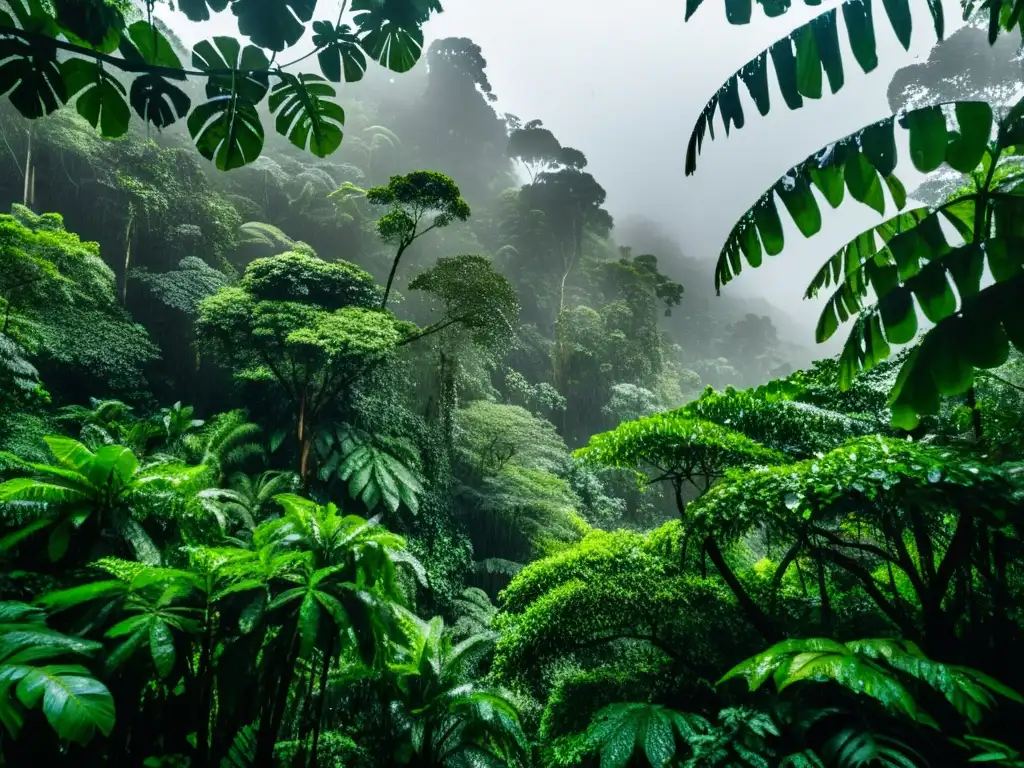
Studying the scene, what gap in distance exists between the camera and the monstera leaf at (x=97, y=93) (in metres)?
1.94

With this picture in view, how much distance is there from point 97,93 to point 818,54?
8.88ft

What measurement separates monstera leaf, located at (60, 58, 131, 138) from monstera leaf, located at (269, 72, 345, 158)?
573mm

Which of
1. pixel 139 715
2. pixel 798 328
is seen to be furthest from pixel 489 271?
pixel 798 328

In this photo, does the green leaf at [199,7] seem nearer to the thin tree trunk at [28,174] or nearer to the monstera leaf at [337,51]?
the monstera leaf at [337,51]

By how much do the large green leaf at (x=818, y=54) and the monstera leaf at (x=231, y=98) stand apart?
1.76 metres

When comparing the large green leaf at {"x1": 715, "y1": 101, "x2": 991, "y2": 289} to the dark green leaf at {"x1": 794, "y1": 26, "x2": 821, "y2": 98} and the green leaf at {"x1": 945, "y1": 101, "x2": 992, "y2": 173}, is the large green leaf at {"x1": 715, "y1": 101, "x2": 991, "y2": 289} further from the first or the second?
the dark green leaf at {"x1": 794, "y1": 26, "x2": 821, "y2": 98}

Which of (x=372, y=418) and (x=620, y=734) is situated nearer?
(x=620, y=734)

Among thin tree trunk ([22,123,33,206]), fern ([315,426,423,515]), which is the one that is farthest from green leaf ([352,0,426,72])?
thin tree trunk ([22,123,33,206])

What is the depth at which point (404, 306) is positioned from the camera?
16891 millimetres

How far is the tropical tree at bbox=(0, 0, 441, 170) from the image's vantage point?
1.74m

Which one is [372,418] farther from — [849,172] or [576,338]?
[576,338]

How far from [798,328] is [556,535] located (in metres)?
64.6

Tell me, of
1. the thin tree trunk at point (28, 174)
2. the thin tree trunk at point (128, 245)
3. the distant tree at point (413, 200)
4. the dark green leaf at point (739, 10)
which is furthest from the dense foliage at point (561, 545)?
the thin tree trunk at point (28, 174)

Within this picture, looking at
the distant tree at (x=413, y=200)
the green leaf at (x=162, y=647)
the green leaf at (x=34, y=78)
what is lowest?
the green leaf at (x=162, y=647)
